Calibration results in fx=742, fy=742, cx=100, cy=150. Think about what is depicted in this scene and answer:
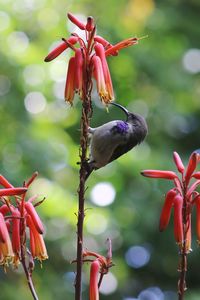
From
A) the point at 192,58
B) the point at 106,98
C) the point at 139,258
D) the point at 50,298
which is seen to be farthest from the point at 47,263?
the point at 106,98

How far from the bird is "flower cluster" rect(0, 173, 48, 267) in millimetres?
1100

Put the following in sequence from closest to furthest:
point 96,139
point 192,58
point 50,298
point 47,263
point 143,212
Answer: point 96,139, point 50,298, point 47,263, point 143,212, point 192,58

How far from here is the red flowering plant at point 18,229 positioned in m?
2.30

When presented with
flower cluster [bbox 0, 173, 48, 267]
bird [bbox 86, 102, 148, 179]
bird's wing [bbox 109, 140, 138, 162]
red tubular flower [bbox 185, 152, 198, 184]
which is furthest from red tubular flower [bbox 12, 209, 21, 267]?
bird's wing [bbox 109, 140, 138, 162]

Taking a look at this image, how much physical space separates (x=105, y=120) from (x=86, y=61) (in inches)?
275

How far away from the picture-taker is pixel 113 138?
3730mm

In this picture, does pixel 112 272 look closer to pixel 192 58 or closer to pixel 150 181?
pixel 150 181

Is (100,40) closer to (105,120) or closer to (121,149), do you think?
(121,149)

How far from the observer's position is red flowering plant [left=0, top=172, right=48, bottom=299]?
2.30m

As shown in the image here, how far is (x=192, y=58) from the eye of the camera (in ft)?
39.4

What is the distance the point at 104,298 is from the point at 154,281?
0.93 meters

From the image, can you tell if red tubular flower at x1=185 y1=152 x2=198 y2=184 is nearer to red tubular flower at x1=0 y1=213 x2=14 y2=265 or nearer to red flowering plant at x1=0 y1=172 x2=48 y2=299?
red flowering plant at x1=0 y1=172 x2=48 y2=299

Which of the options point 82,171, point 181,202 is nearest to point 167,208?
point 181,202

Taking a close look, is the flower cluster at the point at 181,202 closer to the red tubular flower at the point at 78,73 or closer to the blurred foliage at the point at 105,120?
the red tubular flower at the point at 78,73
